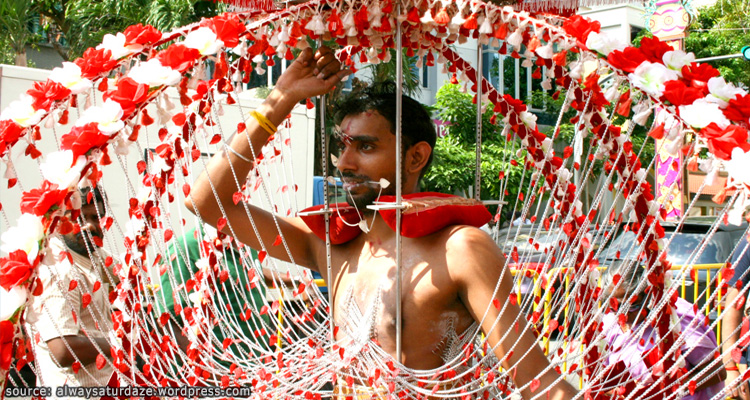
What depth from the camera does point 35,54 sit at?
1605 centimetres

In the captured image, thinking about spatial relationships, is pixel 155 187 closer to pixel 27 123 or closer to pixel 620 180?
pixel 27 123

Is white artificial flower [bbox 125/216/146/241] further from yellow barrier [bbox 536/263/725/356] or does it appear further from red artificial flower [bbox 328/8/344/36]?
yellow barrier [bbox 536/263/725/356]

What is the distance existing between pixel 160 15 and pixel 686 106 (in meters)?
9.14

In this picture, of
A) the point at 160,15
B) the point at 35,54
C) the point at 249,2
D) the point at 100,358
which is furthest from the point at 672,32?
the point at 35,54

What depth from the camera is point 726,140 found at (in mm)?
1552

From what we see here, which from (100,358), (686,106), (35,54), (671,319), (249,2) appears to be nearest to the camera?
(686,106)

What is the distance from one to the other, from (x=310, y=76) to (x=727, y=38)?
16.2m

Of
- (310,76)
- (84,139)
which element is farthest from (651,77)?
(84,139)

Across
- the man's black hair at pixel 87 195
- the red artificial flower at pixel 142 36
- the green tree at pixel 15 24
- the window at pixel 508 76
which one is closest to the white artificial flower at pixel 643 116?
the red artificial flower at pixel 142 36

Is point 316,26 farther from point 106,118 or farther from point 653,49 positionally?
point 653,49

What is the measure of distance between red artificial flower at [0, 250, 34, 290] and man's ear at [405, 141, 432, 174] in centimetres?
117

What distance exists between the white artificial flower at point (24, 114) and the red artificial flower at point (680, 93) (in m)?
1.47

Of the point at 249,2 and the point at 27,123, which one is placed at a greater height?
the point at 249,2

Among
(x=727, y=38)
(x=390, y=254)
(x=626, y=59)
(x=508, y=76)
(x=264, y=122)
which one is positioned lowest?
(x=508, y=76)
